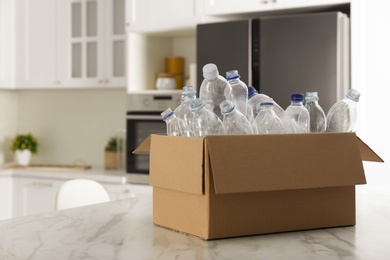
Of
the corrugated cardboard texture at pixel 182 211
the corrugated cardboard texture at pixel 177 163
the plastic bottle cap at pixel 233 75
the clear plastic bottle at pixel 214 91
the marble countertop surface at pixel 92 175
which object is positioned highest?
the plastic bottle cap at pixel 233 75

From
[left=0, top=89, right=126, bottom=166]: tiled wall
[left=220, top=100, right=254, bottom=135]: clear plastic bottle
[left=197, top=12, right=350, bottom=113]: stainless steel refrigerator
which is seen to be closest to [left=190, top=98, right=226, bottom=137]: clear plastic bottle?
[left=220, top=100, right=254, bottom=135]: clear plastic bottle

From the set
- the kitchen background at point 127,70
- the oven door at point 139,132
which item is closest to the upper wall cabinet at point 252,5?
the kitchen background at point 127,70

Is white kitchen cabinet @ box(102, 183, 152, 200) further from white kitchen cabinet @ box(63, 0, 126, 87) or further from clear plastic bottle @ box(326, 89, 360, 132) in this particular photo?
clear plastic bottle @ box(326, 89, 360, 132)

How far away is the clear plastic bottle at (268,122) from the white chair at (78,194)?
45.2 inches

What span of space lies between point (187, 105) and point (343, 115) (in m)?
0.38

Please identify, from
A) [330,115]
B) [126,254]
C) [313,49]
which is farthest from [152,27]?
[126,254]

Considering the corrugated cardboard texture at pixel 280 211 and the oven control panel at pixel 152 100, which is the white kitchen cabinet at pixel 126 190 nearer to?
the oven control panel at pixel 152 100

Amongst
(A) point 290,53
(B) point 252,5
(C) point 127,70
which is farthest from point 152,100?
(A) point 290,53

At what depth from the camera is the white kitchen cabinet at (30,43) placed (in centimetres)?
477

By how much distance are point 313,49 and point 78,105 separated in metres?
2.33

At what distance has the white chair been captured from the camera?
2363 millimetres

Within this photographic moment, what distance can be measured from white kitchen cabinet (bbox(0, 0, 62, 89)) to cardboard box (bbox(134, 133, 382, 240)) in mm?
3501

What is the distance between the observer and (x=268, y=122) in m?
1.41

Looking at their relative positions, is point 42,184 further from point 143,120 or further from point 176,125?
point 176,125
